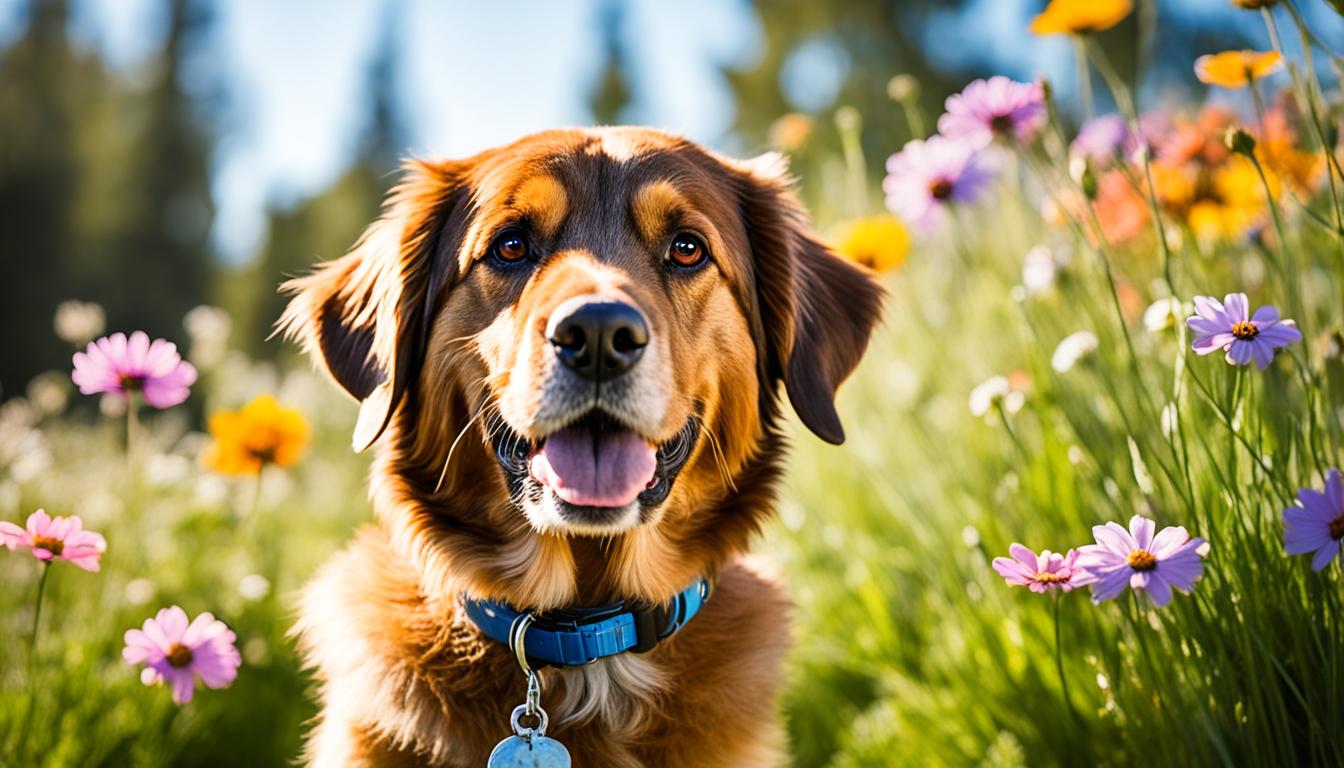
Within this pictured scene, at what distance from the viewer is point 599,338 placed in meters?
2.04

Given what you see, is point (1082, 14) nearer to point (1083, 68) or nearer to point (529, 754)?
point (1083, 68)

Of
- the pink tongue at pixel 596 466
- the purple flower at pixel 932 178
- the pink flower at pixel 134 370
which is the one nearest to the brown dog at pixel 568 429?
the pink tongue at pixel 596 466

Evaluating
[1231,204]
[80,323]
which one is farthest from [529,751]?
[1231,204]

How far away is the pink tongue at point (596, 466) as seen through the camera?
213 cm

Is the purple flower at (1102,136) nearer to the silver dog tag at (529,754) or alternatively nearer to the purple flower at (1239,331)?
the purple flower at (1239,331)

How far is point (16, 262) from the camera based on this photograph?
20.9 meters

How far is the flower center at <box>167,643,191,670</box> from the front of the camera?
7.23 ft

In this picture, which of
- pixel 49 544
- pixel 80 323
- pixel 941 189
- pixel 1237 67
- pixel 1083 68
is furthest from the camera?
pixel 80 323

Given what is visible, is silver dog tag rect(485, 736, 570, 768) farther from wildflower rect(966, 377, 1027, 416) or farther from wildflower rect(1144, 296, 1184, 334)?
wildflower rect(1144, 296, 1184, 334)

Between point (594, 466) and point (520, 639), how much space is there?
0.43 m

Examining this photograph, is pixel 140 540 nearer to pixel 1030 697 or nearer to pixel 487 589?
pixel 487 589

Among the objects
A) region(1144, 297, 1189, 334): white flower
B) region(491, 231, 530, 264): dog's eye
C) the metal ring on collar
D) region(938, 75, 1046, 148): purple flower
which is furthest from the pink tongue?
region(938, 75, 1046, 148): purple flower

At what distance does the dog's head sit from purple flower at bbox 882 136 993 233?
44 centimetres

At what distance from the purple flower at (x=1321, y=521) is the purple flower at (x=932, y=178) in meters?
1.54
